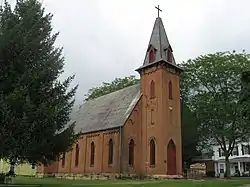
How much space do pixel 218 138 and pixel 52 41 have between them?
34986mm

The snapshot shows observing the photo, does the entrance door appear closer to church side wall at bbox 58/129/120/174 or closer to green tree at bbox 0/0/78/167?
church side wall at bbox 58/129/120/174

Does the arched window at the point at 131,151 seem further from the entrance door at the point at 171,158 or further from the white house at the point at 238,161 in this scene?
the white house at the point at 238,161

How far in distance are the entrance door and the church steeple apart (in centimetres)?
1014

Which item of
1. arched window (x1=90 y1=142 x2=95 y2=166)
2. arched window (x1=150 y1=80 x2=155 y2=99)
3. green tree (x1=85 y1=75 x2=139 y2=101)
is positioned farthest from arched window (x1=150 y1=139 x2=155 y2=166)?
green tree (x1=85 y1=75 x2=139 y2=101)

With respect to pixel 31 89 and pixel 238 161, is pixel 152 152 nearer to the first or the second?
pixel 31 89

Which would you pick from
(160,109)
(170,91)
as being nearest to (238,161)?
(170,91)

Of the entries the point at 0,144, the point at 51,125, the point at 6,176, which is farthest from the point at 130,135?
the point at 0,144

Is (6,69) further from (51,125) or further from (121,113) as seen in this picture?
(121,113)

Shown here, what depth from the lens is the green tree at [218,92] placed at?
4731 cm

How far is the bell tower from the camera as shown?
37.9 metres

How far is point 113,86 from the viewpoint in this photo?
67250 mm

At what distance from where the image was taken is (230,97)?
1891 inches

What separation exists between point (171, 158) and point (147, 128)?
181 inches

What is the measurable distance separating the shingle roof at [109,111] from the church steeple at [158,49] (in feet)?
15.8
